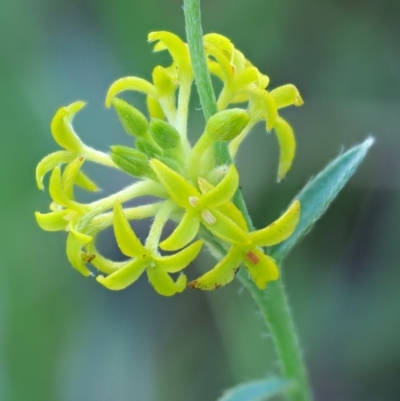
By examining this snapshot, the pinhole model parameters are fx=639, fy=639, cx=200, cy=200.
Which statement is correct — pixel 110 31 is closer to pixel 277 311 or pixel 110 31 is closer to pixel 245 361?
pixel 245 361

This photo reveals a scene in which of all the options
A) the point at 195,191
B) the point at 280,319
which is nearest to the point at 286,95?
the point at 195,191

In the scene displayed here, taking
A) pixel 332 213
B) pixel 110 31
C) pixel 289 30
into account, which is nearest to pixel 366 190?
pixel 332 213

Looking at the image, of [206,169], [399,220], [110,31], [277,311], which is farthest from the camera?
[110,31]

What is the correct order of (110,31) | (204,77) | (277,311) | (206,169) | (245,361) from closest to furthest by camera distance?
(204,77), (206,169), (277,311), (245,361), (110,31)

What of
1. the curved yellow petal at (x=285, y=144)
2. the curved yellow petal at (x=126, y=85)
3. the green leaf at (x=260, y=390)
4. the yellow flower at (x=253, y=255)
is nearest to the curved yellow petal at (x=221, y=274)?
the yellow flower at (x=253, y=255)

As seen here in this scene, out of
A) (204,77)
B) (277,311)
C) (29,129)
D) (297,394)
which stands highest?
(29,129)

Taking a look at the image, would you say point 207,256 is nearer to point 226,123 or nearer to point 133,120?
point 133,120

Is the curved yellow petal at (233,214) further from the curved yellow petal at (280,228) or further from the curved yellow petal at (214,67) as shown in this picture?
the curved yellow petal at (214,67)
